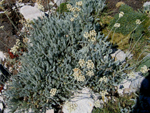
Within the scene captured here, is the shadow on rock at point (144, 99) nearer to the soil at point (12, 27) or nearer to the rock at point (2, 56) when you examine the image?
the soil at point (12, 27)

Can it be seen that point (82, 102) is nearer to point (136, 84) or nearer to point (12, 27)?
point (136, 84)

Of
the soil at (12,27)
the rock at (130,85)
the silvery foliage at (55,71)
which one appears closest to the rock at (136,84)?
the rock at (130,85)

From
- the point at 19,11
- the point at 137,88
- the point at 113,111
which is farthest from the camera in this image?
the point at 19,11

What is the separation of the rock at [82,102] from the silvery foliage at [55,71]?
171mm

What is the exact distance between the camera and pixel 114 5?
536 cm

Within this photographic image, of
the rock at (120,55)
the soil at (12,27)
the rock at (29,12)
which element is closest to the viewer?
the rock at (120,55)

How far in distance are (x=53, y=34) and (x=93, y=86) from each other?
2.26 meters

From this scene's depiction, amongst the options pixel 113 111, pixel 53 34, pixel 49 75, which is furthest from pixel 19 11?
pixel 113 111

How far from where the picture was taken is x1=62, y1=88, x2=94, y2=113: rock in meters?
3.33

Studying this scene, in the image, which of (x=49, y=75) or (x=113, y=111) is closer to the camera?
(x=113, y=111)

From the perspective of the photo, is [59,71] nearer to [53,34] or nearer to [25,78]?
[25,78]

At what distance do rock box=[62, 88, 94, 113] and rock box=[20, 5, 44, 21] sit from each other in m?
4.12

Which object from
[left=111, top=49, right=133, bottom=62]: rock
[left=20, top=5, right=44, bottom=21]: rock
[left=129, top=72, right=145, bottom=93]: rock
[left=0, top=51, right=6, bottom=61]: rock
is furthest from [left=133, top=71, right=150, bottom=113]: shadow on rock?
[left=20, top=5, right=44, bottom=21]: rock

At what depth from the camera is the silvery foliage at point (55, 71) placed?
3475 millimetres
